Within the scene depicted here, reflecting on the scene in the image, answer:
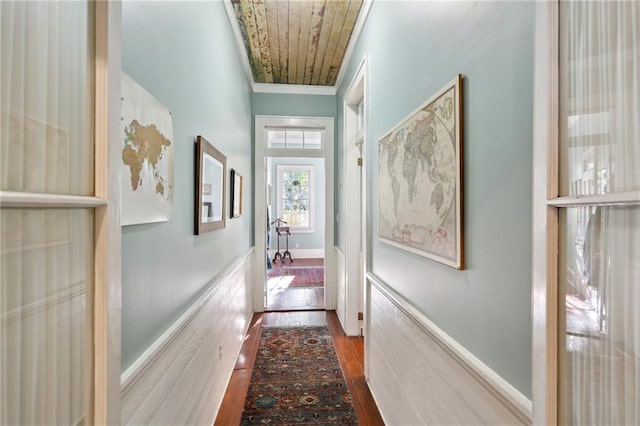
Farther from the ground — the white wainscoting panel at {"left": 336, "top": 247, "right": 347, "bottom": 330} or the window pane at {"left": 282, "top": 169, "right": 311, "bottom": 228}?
the window pane at {"left": 282, "top": 169, "right": 311, "bottom": 228}

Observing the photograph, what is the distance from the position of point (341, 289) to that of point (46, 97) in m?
3.19

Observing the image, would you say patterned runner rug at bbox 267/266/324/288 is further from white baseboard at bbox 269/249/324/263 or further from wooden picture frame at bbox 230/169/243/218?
wooden picture frame at bbox 230/169/243/218

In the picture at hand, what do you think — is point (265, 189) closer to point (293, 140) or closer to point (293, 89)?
point (293, 89)

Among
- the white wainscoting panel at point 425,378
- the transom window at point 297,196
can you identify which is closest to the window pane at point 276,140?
the transom window at point 297,196

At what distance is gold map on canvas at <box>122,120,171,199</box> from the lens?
0.90 meters

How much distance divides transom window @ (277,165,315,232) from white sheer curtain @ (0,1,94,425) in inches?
267

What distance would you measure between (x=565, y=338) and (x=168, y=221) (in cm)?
128

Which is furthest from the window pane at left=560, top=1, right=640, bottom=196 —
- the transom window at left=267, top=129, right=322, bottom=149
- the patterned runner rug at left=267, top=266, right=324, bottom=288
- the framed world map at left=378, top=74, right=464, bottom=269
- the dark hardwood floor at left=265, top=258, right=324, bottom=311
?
the transom window at left=267, top=129, right=322, bottom=149

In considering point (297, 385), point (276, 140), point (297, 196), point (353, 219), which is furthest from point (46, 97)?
point (297, 196)

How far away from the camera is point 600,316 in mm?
521

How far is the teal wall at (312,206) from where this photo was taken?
732cm

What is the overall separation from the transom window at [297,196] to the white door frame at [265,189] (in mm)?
3497

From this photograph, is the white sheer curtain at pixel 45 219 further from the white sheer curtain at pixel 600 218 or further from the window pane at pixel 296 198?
the window pane at pixel 296 198

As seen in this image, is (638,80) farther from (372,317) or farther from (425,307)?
(372,317)
